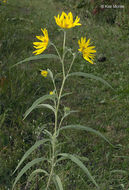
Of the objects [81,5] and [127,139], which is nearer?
[127,139]

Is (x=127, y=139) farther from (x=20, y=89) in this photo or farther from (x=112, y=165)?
(x=20, y=89)

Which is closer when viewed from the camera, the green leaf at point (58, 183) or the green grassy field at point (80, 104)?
the green leaf at point (58, 183)

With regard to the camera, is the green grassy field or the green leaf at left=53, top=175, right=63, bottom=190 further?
the green grassy field

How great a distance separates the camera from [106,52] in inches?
191

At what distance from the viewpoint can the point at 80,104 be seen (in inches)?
129

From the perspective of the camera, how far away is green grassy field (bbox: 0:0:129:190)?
2.14m

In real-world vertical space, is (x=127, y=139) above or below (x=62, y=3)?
below

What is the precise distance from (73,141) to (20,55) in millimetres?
2120

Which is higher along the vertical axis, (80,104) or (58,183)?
(58,183)

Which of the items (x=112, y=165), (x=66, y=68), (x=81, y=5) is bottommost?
(x=112, y=165)

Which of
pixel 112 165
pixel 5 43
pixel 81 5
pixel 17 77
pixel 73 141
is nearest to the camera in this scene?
pixel 112 165

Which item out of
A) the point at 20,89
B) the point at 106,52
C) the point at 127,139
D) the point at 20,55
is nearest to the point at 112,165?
the point at 127,139

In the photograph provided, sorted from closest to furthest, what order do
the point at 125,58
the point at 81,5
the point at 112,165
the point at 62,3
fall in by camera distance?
the point at 112,165
the point at 125,58
the point at 81,5
the point at 62,3

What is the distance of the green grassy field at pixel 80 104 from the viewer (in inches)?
84.3
